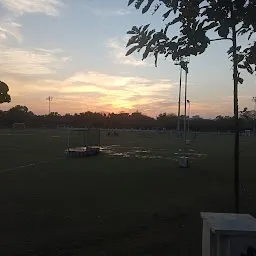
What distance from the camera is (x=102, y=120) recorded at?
150m

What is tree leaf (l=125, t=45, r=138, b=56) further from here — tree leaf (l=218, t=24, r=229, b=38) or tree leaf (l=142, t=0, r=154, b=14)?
tree leaf (l=218, t=24, r=229, b=38)

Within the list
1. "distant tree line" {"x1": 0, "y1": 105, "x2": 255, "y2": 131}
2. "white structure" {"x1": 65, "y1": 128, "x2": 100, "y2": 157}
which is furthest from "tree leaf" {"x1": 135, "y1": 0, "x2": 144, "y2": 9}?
"distant tree line" {"x1": 0, "y1": 105, "x2": 255, "y2": 131}

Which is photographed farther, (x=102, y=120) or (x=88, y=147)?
(x=102, y=120)

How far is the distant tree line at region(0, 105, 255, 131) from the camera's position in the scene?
129500mm

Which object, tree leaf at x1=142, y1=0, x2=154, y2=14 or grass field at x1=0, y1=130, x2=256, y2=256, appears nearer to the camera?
tree leaf at x1=142, y1=0, x2=154, y2=14

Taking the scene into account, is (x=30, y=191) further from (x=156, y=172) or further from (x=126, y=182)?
(x=156, y=172)

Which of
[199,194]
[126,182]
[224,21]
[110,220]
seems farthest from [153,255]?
[126,182]

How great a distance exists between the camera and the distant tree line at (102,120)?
130 meters

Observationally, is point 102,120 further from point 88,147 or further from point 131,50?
point 131,50

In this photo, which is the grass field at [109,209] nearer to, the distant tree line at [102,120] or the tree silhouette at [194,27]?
the tree silhouette at [194,27]

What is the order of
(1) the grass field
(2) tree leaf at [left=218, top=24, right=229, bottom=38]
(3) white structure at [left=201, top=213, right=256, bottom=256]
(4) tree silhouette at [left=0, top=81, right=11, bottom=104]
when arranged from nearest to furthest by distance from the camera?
(3) white structure at [left=201, top=213, right=256, bottom=256]
(2) tree leaf at [left=218, top=24, right=229, bottom=38]
(1) the grass field
(4) tree silhouette at [left=0, top=81, right=11, bottom=104]

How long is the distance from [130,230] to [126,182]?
8782 millimetres

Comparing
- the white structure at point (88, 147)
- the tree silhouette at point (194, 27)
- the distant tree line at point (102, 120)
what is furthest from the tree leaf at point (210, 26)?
the distant tree line at point (102, 120)

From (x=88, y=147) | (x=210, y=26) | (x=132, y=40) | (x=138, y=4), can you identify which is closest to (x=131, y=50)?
(x=132, y=40)
